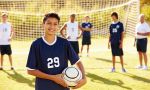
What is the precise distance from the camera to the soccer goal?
20.4m

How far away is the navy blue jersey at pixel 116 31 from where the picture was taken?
11136 millimetres

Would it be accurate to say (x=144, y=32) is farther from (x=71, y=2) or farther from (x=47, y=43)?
(x=71, y=2)

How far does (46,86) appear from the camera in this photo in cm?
453

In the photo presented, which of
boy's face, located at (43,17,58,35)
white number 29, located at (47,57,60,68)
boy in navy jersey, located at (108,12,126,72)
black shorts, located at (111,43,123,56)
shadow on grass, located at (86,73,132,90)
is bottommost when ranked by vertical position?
shadow on grass, located at (86,73,132,90)

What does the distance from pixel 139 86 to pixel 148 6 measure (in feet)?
54.0

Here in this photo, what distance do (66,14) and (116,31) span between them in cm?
1023

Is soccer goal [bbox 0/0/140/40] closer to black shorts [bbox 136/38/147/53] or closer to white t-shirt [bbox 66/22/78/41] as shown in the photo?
black shorts [bbox 136/38/147/53]

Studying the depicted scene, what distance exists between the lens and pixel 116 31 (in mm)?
11219

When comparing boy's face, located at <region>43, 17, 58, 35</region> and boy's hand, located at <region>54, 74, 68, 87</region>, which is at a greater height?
boy's face, located at <region>43, 17, 58, 35</region>

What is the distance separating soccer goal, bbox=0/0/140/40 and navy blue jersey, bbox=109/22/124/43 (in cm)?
839

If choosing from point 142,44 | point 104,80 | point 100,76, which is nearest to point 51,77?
point 104,80

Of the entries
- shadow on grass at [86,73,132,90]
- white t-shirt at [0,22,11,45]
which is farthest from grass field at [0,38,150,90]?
white t-shirt at [0,22,11,45]

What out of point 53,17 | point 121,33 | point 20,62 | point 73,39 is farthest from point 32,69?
point 20,62

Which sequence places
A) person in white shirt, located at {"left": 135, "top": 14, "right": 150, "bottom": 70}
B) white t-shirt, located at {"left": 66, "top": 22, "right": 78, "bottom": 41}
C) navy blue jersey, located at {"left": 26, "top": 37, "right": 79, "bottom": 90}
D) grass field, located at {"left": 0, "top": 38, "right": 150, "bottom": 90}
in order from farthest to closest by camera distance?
white t-shirt, located at {"left": 66, "top": 22, "right": 78, "bottom": 41} → person in white shirt, located at {"left": 135, "top": 14, "right": 150, "bottom": 70} → grass field, located at {"left": 0, "top": 38, "right": 150, "bottom": 90} → navy blue jersey, located at {"left": 26, "top": 37, "right": 79, "bottom": 90}
